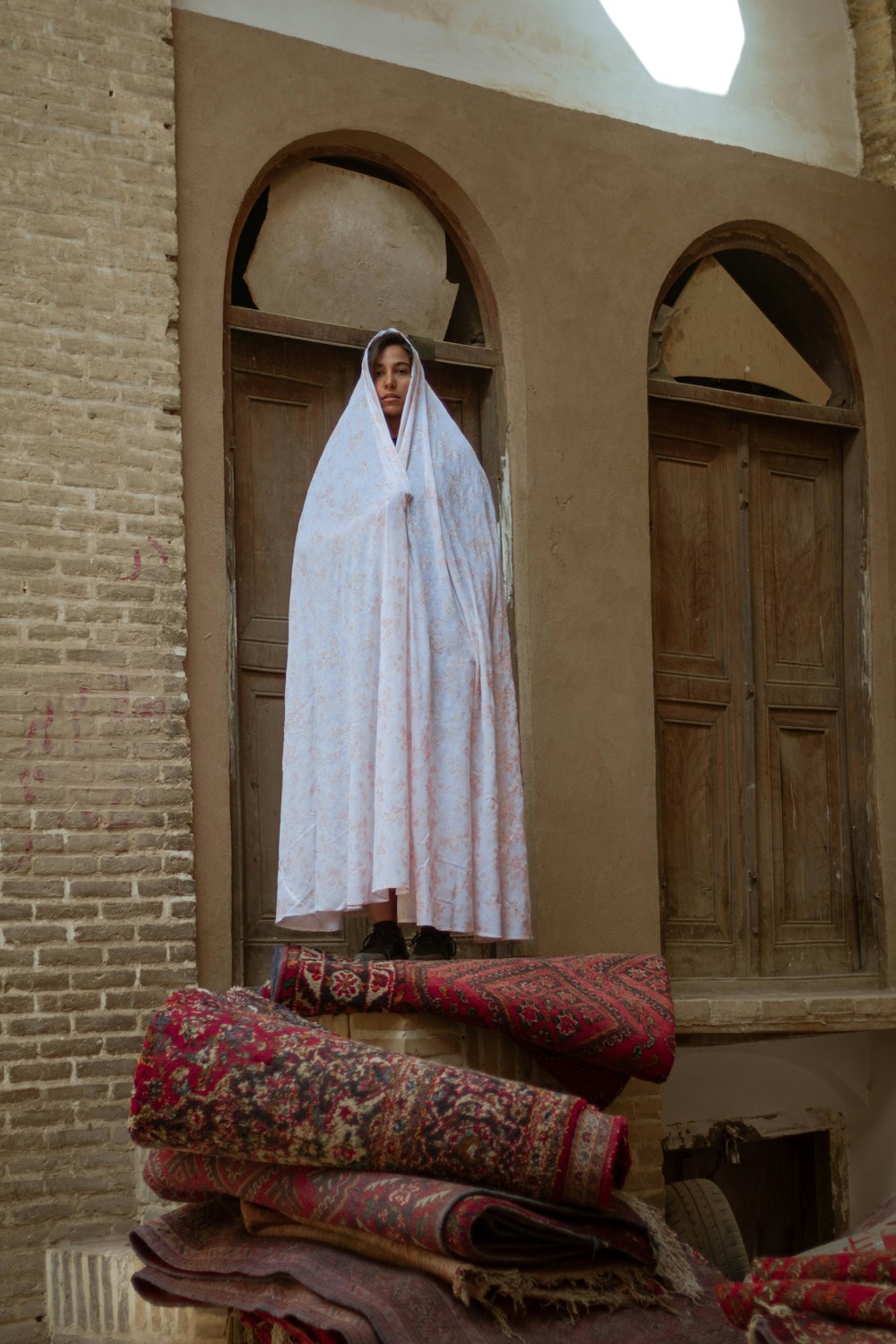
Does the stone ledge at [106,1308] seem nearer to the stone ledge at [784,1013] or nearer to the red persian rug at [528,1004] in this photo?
the red persian rug at [528,1004]

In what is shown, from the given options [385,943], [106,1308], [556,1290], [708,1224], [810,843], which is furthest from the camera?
[810,843]

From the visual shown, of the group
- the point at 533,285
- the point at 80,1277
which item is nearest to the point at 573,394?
the point at 533,285

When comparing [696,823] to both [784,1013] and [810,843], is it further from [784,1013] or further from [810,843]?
[784,1013]

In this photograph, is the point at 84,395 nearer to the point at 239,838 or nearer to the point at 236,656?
the point at 236,656

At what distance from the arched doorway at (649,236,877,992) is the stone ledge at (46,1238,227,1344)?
2.61 m

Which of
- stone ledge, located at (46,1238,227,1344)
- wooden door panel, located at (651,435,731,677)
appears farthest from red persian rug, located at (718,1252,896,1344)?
wooden door panel, located at (651,435,731,677)

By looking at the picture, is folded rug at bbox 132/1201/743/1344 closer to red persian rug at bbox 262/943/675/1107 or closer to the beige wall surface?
red persian rug at bbox 262/943/675/1107

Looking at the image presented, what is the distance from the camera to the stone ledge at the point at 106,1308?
383cm

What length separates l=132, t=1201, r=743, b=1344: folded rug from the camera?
8.36ft

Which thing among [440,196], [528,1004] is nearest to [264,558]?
[440,196]

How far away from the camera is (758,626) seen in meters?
6.55

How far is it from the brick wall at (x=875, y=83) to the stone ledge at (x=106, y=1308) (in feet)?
17.5

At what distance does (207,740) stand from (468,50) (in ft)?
9.45

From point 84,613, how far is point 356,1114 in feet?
8.24
